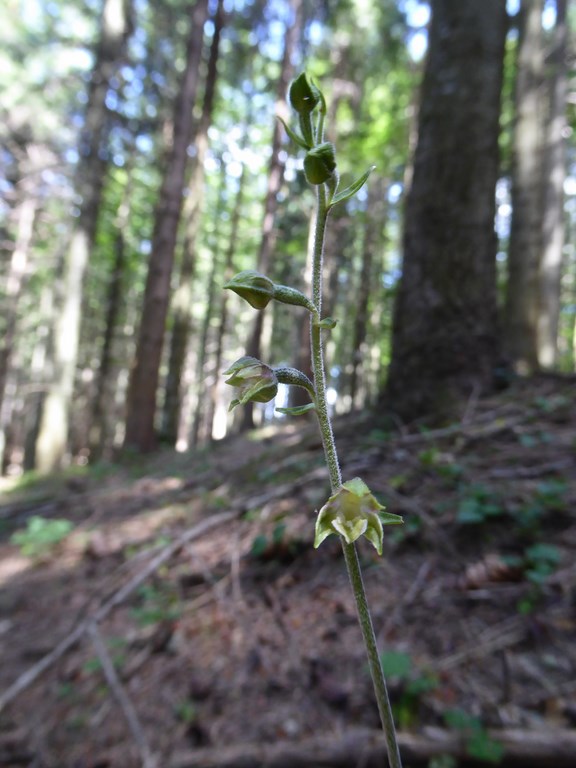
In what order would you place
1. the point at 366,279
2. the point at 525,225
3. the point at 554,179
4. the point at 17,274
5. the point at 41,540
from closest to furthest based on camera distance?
the point at 41,540 → the point at 525,225 → the point at 554,179 → the point at 366,279 → the point at 17,274

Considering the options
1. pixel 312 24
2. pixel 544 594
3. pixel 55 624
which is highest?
pixel 312 24

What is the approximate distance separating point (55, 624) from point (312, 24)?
1403 centimetres

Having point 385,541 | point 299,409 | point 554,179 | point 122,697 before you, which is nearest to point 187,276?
point 554,179

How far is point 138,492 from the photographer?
606 centimetres

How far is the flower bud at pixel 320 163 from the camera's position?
85cm

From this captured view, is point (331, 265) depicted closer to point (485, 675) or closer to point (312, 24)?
point (312, 24)

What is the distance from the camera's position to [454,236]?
4.10 metres

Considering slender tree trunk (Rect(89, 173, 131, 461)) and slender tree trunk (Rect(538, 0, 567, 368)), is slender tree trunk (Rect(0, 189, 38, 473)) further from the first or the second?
slender tree trunk (Rect(538, 0, 567, 368))

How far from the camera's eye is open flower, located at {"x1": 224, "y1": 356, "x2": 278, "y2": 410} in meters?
0.97

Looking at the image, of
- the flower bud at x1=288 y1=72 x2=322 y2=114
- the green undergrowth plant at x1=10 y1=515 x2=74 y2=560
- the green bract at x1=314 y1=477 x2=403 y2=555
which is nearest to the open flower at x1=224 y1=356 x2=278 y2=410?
the green bract at x1=314 y1=477 x2=403 y2=555

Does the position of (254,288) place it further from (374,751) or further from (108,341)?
(108,341)

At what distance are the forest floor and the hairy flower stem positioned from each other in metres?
1.26

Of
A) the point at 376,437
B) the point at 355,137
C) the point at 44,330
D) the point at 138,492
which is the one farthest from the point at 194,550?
the point at 44,330

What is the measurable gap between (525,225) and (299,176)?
3.73 m
